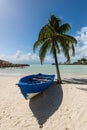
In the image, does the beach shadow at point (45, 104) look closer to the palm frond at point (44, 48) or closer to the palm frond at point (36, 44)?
the palm frond at point (44, 48)

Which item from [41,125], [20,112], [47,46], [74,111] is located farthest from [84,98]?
[47,46]

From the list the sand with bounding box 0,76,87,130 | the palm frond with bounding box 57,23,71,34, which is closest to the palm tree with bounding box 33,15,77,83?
the palm frond with bounding box 57,23,71,34

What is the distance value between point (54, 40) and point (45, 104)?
691 cm

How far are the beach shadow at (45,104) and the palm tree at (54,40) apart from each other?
11.8 ft

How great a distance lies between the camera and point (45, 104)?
7.36m

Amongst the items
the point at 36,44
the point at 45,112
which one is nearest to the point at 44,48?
the point at 36,44

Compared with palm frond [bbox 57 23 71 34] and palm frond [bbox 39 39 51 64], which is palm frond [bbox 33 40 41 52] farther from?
palm frond [bbox 57 23 71 34]

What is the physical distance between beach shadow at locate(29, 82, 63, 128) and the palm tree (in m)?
3.60

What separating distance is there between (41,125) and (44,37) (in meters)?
9.27

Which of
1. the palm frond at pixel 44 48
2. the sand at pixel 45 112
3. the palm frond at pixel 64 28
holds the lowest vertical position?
the sand at pixel 45 112

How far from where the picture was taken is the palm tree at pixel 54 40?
39.2 feet

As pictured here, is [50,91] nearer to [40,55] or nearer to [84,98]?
[84,98]

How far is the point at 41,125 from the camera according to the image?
546cm

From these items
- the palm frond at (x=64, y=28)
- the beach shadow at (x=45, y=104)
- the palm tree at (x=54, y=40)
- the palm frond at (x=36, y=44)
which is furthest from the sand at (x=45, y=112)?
the palm frond at (x=64, y=28)
